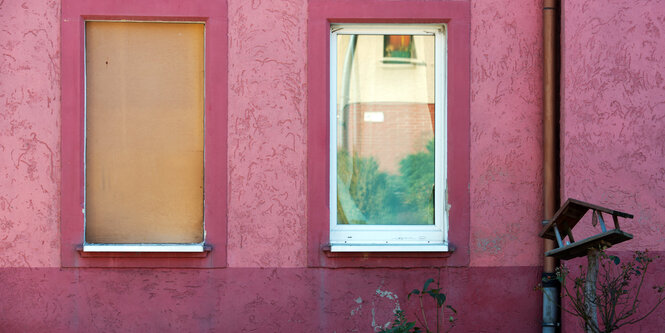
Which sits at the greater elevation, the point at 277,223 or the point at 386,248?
the point at 277,223

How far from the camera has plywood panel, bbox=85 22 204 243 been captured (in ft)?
18.3

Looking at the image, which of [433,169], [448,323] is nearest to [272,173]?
[433,169]

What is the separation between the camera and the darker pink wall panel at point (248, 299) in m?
5.43

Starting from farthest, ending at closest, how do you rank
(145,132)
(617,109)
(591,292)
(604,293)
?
(145,132)
(617,109)
(604,293)
(591,292)

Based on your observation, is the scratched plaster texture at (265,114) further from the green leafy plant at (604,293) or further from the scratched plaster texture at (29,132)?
the green leafy plant at (604,293)

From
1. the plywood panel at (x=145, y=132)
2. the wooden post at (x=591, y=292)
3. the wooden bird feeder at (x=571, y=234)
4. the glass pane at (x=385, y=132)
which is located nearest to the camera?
the wooden bird feeder at (x=571, y=234)

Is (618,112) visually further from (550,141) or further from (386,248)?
(386,248)

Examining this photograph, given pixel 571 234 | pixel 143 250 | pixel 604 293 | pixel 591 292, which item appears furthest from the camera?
pixel 143 250

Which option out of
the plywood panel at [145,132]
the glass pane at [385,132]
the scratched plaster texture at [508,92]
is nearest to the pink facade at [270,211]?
the scratched plaster texture at [508,92]

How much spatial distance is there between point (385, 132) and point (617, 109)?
1761 mm

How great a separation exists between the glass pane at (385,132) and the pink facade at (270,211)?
37 centimetres

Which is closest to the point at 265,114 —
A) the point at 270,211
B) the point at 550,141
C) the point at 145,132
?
the point at 270,211

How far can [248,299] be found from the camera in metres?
5.47

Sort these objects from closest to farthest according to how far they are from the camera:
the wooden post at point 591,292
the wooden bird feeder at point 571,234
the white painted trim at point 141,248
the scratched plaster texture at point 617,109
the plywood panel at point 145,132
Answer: the wooden bird feeder at point 571,234
the wooden post at point 591,292
the scratched plaster texture at point 617,109
the white painted trim at point 141,248
the plywood panel at point 145,132
